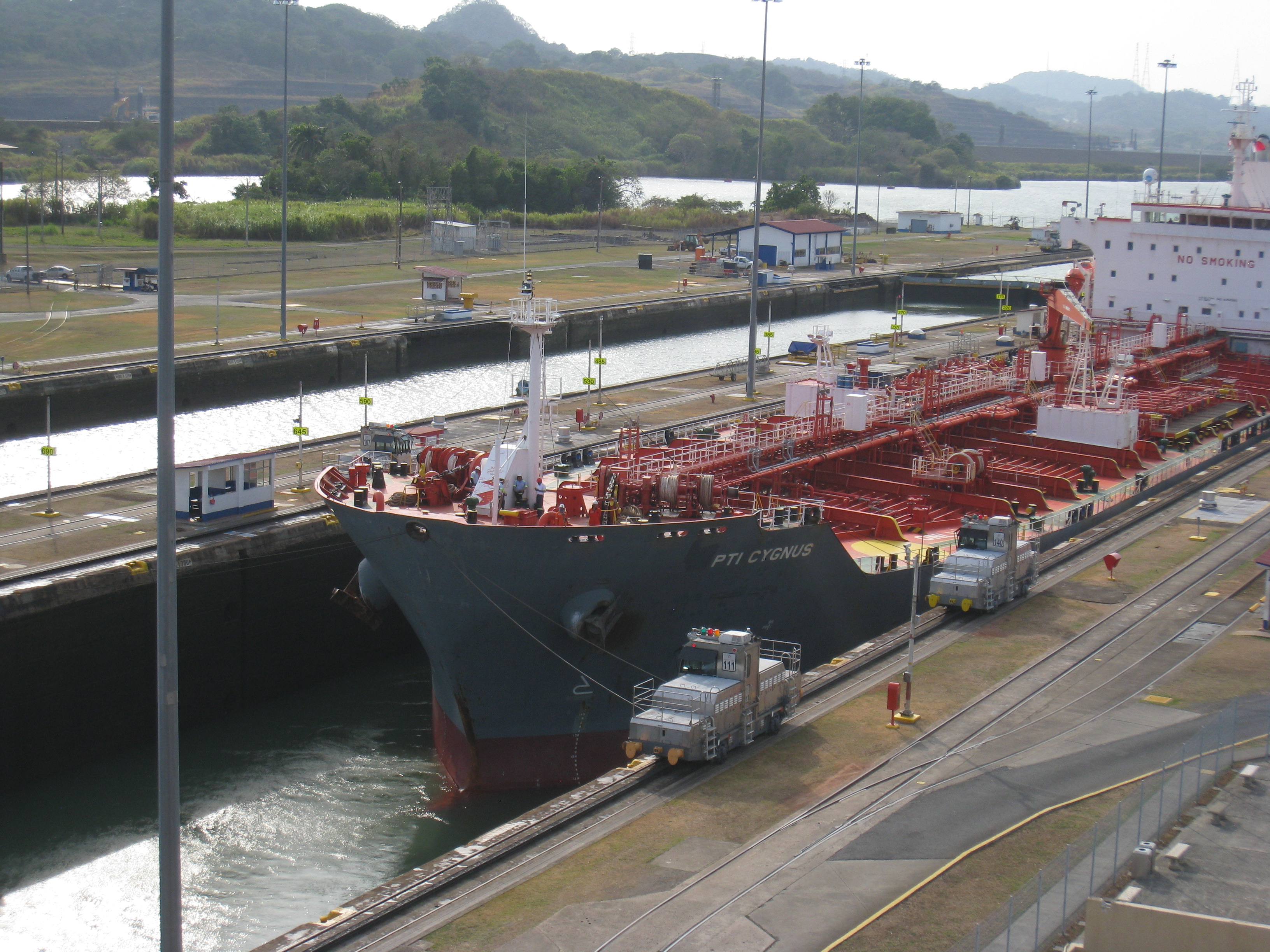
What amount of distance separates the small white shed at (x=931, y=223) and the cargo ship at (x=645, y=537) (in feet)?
358

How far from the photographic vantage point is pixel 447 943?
14133mm

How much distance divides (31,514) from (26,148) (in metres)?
127

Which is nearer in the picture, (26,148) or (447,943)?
(447,943)

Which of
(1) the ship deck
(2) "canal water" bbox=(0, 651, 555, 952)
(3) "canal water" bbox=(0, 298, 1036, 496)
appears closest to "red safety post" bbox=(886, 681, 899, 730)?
(1) the ship deck

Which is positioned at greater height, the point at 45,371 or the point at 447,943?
the point at 45,371

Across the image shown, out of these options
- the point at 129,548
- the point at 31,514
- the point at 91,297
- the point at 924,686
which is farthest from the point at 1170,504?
the point at 91,297

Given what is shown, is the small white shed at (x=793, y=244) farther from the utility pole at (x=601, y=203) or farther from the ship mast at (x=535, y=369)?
the ship mast at (x=535, y=369)

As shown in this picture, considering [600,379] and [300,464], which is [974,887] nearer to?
[300,464]

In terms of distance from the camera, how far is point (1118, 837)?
16016 millimetres

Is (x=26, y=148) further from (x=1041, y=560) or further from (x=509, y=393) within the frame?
(x=1041, y=560)

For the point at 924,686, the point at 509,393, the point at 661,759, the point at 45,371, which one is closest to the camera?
the point at 661,759

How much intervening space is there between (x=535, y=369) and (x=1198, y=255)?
39.4 meters

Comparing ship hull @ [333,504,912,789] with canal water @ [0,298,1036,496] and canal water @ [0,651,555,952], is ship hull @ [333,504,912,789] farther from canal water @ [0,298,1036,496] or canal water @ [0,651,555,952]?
canal water @ [0,298,1036,496]

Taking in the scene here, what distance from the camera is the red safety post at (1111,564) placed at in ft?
93.8
